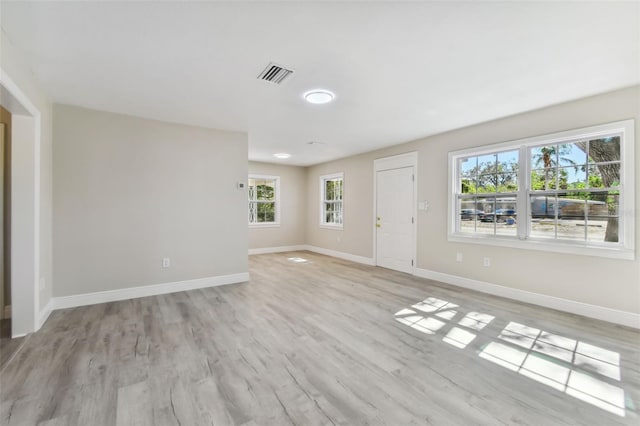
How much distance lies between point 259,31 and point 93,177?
10.0 ft

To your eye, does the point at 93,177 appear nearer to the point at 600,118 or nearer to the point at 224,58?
the point at 224,58

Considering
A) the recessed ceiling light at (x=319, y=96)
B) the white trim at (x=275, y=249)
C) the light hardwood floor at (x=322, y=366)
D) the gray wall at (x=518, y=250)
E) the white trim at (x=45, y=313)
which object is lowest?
the light hardwood floor at (x=322, y=366)

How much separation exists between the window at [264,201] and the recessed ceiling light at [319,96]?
4.55 metres

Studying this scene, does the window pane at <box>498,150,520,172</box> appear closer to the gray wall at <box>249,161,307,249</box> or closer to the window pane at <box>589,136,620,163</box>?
the window pane at <box>589,136,620,163</box>

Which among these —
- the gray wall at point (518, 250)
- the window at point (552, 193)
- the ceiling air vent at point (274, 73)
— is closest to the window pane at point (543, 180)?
the window at point (552, 193)

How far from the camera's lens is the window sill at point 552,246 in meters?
3.02

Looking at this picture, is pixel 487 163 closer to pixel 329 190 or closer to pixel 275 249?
pixel 329 190

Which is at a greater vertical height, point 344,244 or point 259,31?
point 259,31

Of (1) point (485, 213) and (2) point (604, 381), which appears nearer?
(2) point (604, 381)

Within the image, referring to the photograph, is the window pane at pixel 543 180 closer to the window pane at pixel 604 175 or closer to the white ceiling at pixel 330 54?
the window pane at pixel 604 175

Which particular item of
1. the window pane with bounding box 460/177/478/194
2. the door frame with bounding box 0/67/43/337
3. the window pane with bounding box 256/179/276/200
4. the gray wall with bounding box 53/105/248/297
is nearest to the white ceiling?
the gray wall with bounding box 53/105/248/297

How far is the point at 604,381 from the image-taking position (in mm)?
2006

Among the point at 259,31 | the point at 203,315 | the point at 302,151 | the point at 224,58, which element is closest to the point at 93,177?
the point at 203,315

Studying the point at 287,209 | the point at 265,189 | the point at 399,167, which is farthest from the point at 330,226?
the point at 399,167
